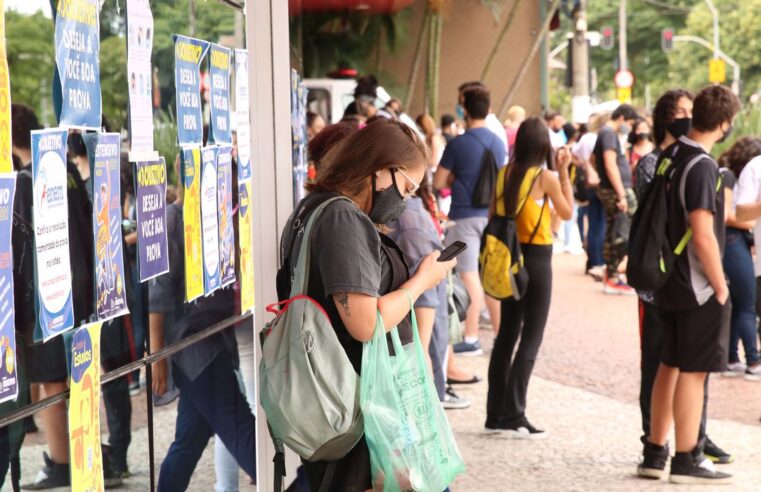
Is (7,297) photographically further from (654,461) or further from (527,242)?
(527,242)

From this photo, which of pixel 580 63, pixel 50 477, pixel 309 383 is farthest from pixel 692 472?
pixel 580 63

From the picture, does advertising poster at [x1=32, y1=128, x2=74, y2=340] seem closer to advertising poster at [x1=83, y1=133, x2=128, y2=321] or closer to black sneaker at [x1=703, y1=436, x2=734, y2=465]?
Answer: advertising poster at [x1=83, y1=133, x2=128, y2=321]

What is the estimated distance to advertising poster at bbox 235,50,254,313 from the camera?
4727mm

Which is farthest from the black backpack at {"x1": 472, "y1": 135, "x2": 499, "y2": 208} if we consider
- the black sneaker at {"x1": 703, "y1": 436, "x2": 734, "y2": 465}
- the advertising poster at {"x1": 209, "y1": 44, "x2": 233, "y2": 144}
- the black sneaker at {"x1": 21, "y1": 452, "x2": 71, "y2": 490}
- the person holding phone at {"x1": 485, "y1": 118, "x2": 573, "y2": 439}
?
the black sneaker at {"x1": 21, "y1": 452, "x2": 71, "y2": 490}

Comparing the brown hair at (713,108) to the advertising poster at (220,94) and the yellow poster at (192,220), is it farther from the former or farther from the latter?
the yellow poster at (192,220)

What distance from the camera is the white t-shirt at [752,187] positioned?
7.71 meters

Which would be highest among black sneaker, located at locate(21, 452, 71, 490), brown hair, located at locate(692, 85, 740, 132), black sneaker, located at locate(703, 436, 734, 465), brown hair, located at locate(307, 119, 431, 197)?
brown hair, located at locate(692, 85, 740, 132)

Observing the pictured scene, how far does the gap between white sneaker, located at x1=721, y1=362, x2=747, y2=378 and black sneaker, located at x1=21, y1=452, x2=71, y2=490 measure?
22.4ft

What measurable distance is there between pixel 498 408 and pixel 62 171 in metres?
4.83

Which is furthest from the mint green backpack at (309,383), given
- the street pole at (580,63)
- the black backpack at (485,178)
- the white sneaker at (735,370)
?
the street pole at (580,63)

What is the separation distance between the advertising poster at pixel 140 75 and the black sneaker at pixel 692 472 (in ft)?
12.2

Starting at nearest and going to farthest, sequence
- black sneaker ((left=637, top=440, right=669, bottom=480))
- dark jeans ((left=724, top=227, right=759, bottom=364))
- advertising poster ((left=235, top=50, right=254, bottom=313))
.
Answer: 1. advertising poster ((left=235, top=50, right=254, bottom=313))
2. black sneaker ((left=637, top=440, right=669, bottom=480))
3. dark jeans ((left=724, top=227, right=759, bottom=364))

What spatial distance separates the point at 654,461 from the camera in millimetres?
6289

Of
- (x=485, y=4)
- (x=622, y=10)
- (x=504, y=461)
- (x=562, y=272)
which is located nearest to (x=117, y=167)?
(x=504, y=461)
